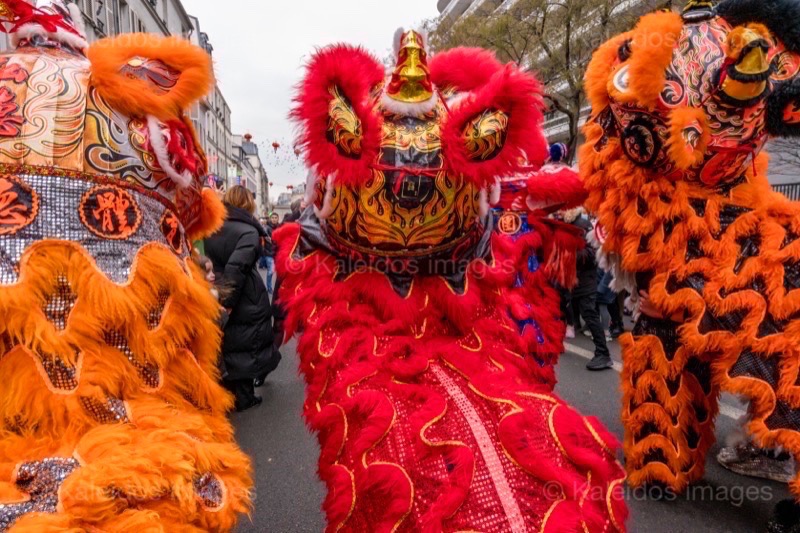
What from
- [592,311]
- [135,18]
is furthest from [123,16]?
[592,311]

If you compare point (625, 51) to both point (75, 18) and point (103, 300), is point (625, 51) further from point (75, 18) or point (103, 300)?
point (103, 300)

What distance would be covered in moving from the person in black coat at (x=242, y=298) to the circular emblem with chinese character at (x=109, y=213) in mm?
2427

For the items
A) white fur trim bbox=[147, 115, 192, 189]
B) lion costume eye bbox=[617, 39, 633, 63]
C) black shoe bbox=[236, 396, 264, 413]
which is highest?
lion costume eye bbox=[617, 39, 633, 63]

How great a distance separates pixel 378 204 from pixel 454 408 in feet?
2.11

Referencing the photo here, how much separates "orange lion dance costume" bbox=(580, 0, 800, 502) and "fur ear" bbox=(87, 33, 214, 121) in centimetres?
177

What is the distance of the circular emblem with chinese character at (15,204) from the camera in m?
1.12

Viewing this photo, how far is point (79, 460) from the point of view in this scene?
3.39 feet

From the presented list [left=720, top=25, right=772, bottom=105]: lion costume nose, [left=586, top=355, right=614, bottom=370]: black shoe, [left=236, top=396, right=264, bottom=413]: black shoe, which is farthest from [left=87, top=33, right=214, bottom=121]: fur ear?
[left=586, top=355, right=614, bottom=370]: black shoe

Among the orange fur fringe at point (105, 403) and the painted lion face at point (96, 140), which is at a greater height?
the painted lion face at point (96, 140)

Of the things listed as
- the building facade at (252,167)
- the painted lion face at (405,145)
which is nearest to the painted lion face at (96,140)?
the painted lion face at (405,145)

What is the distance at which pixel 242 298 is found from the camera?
3990 millimetres

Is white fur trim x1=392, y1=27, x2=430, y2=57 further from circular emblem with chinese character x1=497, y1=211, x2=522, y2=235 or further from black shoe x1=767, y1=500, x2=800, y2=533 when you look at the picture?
black shoe x1=767, y1=500, x2=800, y2=533

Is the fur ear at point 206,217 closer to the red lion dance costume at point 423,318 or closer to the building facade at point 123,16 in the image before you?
the red lion dance costume at point 423,318

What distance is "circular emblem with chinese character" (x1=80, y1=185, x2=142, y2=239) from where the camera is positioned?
1.21m
